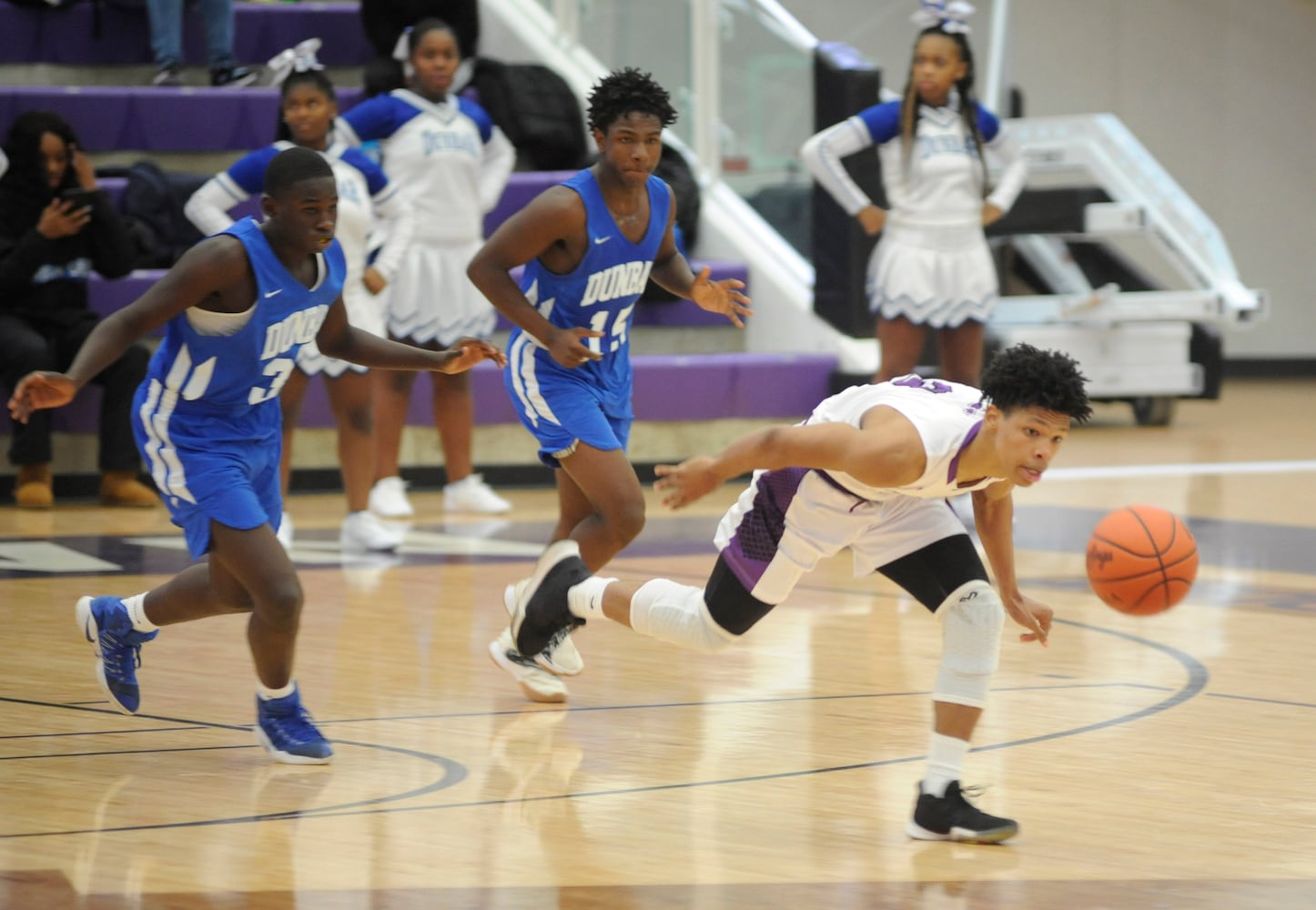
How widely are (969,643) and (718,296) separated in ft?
4.85

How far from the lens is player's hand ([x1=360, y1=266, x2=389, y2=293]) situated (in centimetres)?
767

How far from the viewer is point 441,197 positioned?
28.0ft

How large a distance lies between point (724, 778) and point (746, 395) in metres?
6.08

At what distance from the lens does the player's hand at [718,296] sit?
4.75 m

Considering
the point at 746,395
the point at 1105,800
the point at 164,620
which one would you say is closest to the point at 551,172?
the point at 746,395

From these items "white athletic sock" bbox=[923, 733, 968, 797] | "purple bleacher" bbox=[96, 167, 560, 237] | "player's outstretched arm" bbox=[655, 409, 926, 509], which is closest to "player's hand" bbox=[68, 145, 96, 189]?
"purple bleacher" bbox=[96, 167, 560, 237]

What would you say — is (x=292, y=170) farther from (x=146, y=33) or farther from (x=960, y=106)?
(x=146, y=33)

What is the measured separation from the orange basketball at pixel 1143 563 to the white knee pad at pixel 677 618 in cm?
96

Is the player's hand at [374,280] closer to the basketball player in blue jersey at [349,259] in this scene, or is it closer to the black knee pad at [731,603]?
the basketball player in blue jersey at [349,259]

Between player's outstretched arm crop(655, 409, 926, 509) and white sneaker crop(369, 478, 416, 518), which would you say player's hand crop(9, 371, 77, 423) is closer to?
player's outstretched arm crop(655, 409, 926, 509)

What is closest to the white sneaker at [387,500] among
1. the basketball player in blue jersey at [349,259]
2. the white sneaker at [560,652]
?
the basketball player in blue jersey at [349,259]

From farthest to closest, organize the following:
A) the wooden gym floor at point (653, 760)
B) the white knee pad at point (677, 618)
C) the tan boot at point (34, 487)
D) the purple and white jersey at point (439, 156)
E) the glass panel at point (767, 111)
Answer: the glass panel at point (767, 111)
the tan boot at point (34, 487)
the purple and white jersey at point (439, 156)
the white knee pad at point (677, 618)
the wooden gym floor at point (653, 760)

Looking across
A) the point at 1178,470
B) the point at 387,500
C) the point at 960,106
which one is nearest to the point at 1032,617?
the point at 960,106

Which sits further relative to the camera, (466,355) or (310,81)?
(310,81)
